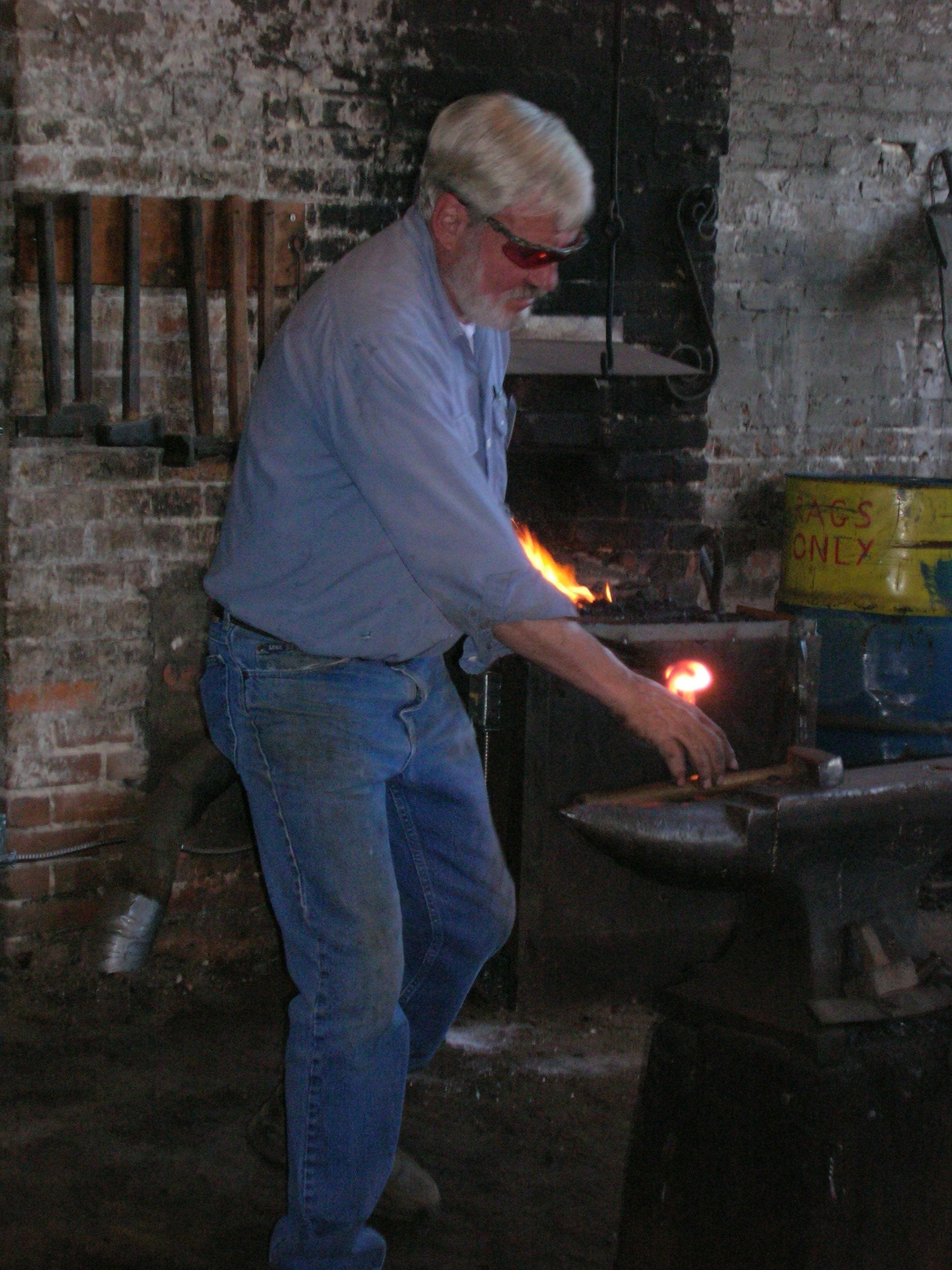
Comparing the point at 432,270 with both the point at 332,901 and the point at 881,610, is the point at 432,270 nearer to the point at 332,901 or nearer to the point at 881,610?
the point at 332,901

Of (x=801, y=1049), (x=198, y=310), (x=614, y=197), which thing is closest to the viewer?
(x=801, y=1049)

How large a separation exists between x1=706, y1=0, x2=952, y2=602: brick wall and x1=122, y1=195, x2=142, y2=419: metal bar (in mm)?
1878

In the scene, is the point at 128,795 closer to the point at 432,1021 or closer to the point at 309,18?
the point at 432,1021

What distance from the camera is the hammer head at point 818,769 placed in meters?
2.01

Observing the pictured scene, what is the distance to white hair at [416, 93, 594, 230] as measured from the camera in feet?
7.11

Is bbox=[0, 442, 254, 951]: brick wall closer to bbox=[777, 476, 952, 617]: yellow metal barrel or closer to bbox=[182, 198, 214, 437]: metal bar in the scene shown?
bbox=[182, 198, 214, 437]: metal bar

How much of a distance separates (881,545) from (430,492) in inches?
85.3

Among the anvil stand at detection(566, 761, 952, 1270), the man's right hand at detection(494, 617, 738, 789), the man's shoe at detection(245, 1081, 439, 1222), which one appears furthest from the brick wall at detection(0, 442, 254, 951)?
the anvil stand at detection(566, 761, 952, 1270)

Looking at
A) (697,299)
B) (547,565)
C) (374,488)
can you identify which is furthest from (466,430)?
(697,299)

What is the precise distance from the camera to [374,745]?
2.24 metres

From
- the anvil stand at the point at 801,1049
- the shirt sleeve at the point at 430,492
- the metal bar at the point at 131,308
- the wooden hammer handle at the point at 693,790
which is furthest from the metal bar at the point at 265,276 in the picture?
the anvil stand at the point at 801,1049

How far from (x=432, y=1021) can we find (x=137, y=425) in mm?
1469

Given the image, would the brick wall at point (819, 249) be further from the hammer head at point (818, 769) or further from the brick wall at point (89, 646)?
the hammer head at point (818, 769)

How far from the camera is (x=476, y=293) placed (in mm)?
2291
